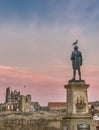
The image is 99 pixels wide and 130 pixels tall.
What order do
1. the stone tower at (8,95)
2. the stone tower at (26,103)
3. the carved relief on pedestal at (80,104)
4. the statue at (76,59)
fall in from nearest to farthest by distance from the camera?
the carved relief on pedestal at (80,104), the statue at (76,59), the stone tower at (26,103), the stone tower at (8,95)

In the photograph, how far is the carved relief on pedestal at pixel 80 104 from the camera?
71.3 feet

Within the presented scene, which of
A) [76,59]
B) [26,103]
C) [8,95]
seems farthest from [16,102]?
[76,59]

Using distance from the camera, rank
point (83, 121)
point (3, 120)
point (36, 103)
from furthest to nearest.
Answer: point (36, 103)
point (3, 120)
point (83, 121)

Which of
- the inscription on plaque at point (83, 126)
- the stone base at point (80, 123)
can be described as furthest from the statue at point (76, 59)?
the inscription on plaque at point (83, 126)

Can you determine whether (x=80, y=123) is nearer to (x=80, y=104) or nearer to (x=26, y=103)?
(x=80, y=104)

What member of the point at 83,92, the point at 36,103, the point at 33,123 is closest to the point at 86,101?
the point at 83,92

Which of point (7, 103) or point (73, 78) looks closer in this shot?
point (73, 78)

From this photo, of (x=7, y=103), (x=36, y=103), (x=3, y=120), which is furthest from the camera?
(x=36, y=103)

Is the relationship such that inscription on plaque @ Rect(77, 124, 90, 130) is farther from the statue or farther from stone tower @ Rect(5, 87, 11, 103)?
stone tower @ Rect(5, 87, 11, 103)

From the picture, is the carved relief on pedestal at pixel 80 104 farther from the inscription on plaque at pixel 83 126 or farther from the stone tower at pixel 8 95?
the stone tower at pixel 8 95

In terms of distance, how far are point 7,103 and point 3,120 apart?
4798cm

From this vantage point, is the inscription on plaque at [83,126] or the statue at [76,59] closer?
the inscription on plaque at [83,126]

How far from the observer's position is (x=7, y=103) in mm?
102500

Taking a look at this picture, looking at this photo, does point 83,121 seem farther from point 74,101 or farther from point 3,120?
point 3,120
